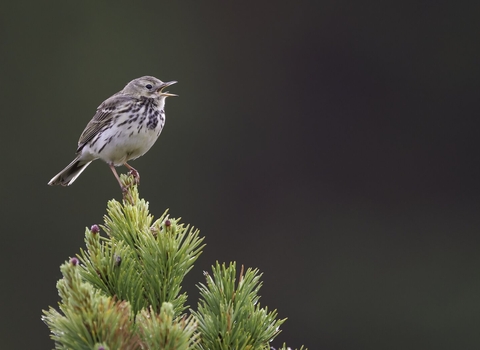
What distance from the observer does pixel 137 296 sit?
255 centimetres

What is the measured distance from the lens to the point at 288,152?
18.3m

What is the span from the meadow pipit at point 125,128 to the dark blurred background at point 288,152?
28.0 ft

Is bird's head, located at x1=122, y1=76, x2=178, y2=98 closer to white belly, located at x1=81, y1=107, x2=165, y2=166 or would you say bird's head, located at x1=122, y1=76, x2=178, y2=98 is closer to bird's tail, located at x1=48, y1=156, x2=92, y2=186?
white belly, located at x1=81, y1=107, x2=165, y2=166

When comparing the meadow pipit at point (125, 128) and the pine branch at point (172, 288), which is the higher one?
the meadow pipit at point (125, 128)

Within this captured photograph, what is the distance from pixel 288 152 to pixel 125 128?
42.4 ft

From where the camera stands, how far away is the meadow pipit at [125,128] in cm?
541

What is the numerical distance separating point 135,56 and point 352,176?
15.8 feet

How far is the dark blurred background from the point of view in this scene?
1577 centimetres

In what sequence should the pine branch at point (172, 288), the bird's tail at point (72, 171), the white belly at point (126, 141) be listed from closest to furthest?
the pine branch at point (172, 288)
the white belly at point (126, 141)
the bird's tail at point (72, 171)

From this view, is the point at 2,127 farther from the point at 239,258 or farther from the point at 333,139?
the point at 333,139

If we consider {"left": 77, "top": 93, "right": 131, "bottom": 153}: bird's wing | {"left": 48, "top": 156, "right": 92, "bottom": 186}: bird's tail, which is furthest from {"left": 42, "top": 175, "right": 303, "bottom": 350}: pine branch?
{"left": 48, "top": 156, "right": 92, "bottom": 186}: bird's tail

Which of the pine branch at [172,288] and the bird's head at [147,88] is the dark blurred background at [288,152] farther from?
the pine branch at [172,288]

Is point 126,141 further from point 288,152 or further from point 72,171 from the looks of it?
point 288,152

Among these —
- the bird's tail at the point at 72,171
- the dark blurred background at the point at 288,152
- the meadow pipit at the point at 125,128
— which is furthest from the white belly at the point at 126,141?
the dark blurred background at the point at 288,152
